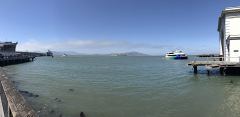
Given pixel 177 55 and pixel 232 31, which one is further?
pixel 177 55

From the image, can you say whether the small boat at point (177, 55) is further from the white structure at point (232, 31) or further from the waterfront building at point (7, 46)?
the white structure at point (232, 31)

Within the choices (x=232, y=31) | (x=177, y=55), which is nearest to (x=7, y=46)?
(x=177, y=55)

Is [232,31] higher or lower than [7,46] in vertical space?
lower

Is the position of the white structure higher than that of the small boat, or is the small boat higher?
the white structure

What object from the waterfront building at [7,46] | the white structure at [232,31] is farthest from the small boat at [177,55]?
the white structure at [232,31]

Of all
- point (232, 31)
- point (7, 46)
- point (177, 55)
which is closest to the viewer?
point (232, 31)

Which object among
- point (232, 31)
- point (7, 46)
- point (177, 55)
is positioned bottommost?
point (177, 55)

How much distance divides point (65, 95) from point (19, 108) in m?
14.1

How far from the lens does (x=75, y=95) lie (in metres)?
20.9

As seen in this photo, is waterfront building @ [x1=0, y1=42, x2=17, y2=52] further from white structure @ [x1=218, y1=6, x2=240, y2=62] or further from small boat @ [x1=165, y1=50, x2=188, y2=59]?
white structure @ [x1=218, y1=6, x2=240, y2=62]

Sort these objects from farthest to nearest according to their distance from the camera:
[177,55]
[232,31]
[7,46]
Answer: [177,55], [7,46], [232,31]

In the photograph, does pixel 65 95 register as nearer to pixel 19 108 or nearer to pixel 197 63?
pixel 19 108

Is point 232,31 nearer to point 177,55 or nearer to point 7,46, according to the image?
point 177,55

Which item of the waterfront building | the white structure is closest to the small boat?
the waterfront building
